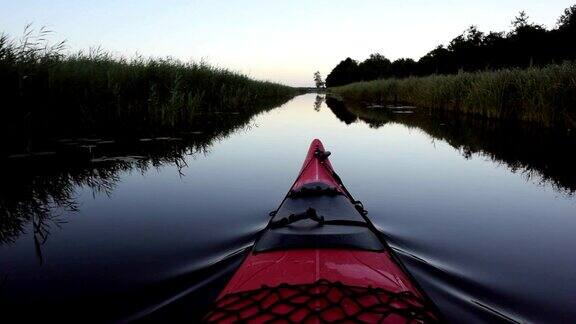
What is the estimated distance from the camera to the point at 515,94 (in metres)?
10.9

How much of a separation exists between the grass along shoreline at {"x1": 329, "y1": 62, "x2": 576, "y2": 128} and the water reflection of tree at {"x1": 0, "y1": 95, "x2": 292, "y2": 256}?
7.87 m

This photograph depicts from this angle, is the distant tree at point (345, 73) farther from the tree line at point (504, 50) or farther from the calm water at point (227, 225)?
the calm water at point (227, 225)

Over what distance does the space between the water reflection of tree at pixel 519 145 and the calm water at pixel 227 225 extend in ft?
0.20

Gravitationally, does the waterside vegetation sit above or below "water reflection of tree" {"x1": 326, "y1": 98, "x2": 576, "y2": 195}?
above

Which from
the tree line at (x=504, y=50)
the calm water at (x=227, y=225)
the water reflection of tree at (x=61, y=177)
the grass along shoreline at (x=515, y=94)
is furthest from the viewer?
the tree line at (x=504, y=50)

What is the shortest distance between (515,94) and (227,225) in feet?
34.1

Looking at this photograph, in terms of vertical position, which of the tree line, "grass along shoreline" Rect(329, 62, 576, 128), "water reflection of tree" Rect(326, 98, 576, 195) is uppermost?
the tree line

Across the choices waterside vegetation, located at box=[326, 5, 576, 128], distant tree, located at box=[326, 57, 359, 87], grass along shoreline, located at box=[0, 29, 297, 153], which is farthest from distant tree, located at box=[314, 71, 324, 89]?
grass along shoreline, located at box=[0, 29, 297, 153]

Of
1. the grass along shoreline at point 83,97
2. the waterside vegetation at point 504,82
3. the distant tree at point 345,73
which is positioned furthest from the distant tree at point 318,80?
the grass along shoreline at point 83,97

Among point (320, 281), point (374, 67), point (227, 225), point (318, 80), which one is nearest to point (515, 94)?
point (227, 225)

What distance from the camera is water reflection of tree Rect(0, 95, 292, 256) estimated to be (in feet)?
11.8

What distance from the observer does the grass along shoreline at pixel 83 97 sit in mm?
6160

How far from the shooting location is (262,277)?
5.68ft

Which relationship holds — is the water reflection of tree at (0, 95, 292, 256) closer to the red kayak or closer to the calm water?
the calm water
